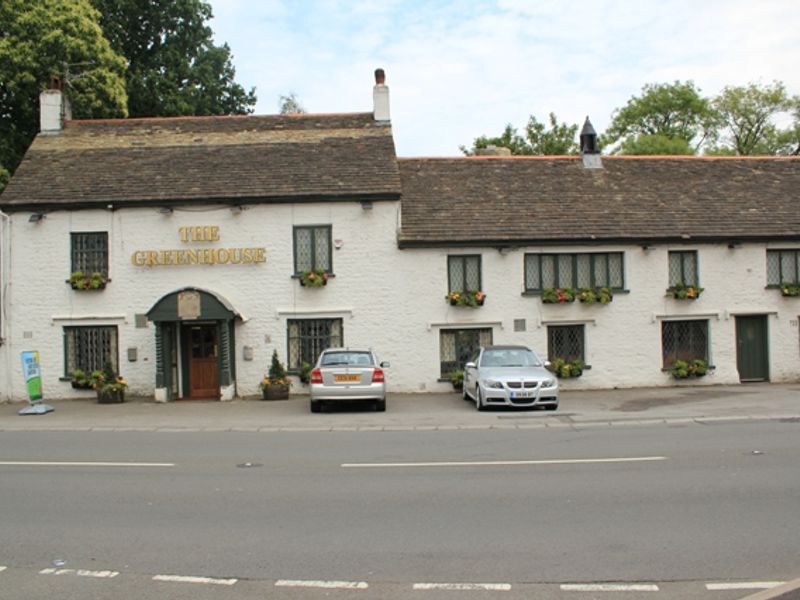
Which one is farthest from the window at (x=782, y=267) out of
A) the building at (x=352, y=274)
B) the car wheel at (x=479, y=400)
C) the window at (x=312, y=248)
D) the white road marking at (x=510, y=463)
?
the white road marking at (x=510, y=463)

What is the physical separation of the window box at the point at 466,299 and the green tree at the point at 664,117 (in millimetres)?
39241

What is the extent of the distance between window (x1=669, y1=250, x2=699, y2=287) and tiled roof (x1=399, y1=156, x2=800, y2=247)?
62 centimetres

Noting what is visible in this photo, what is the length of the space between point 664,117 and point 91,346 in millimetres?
50638

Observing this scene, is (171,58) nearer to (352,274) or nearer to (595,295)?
(352,274)

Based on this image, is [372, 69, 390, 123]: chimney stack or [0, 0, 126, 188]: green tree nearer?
[372, 69, 390, 123]: chimney stack

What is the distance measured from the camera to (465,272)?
23000 mm

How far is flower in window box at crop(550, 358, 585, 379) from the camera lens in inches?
886

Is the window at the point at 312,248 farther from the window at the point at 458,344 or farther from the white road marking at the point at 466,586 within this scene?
the white road marking at the point at 466,586

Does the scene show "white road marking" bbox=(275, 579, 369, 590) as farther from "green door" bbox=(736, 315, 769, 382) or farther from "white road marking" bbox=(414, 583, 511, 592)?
"green door" bbox=(736, 315, 769, 382)

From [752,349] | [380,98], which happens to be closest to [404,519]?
[752,349]

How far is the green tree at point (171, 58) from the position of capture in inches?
1564

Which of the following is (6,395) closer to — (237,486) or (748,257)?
(237,486)

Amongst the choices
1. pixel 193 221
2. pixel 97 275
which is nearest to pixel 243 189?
pixel 193 221

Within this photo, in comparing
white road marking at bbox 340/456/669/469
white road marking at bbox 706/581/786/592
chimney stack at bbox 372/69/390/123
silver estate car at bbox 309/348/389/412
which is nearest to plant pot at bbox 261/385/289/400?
silver estate car at bbox 309/348/389/412
